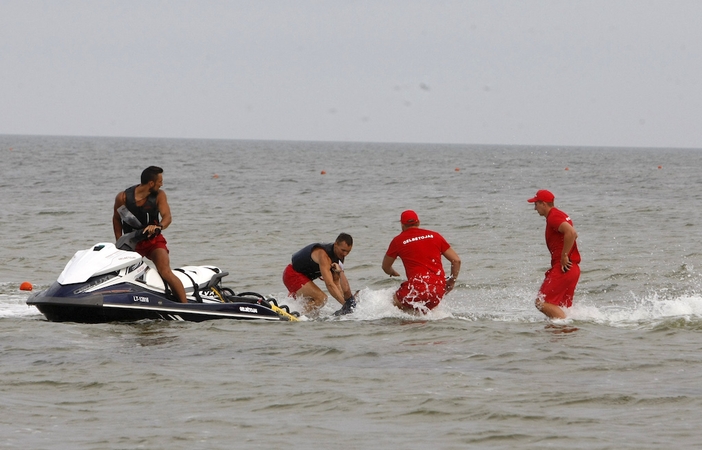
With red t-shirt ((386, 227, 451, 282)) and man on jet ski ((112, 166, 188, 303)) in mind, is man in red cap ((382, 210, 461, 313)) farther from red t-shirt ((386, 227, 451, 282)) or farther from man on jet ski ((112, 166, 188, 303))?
man on jet ski ((112, 166, 188, 303))

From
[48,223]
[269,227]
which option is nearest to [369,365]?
[269,227]

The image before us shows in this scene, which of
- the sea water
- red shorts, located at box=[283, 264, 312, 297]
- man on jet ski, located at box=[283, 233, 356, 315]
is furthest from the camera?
red shorts, located at box=[283, 264, 312, 297]

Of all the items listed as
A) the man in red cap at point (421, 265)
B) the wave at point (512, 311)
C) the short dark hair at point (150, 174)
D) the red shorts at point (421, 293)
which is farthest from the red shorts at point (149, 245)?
the red shorts at point (421, 293)

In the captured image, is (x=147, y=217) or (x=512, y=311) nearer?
(x=147, y=217)

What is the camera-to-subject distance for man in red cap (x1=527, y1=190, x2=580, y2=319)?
9883 millimetres

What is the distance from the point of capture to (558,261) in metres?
10.1

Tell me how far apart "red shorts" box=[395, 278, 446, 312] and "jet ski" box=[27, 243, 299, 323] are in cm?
126

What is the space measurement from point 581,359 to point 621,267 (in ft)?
25.7

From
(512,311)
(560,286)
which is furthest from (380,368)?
(512,311)

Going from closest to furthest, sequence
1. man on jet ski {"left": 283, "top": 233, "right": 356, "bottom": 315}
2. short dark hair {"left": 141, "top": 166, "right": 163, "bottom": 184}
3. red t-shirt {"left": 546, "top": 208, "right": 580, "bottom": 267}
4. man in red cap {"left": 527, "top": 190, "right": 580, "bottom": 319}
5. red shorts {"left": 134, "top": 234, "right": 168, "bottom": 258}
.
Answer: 1. short dark hair {"left": 141, "top": 166, "right": 163, "bottom": 184}
2. man in red cap {"left": 527, "top": 190, "right": 580, "bottom": 319}
3. red t-shirt {"left": 546, "top": 208, "right": 580, "bottom": 267}
4. red shorts {"left": 134, "top": 234, "right": 168, "bottom": 258}
5. man on jet ski {"left": 283, "top": 233, "right": 356, "bottom": 315}

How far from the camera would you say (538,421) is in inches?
266

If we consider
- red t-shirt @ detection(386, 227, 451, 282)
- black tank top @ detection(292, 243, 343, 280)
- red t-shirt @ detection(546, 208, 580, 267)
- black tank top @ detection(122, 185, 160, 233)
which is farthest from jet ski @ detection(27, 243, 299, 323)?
red t-shirt @ detection(546, 208, 580, 267)

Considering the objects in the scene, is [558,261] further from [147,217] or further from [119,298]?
[119,298]

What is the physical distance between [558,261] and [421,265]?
1459mm
